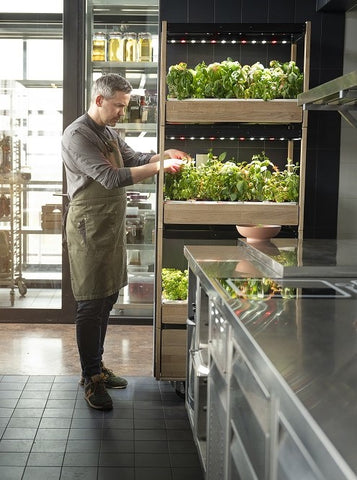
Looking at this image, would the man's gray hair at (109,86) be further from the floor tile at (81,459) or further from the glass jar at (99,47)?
the floor tile at (81,459)

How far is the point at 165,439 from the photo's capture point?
10.7ft

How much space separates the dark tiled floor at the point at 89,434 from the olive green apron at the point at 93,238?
59 centimetres

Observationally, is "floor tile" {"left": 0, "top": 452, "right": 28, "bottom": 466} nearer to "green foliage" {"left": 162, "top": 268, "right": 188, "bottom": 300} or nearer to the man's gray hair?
"green foliage" {"left": 162, "top": 268, "right": 188, "bottom": 300}

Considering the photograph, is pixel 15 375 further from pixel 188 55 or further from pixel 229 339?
pixel 229 339

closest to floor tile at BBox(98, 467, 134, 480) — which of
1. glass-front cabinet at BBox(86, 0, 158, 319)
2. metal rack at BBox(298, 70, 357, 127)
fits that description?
metal rack at BBox(298, 70, 357, 127)

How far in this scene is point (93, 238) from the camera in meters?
3.65

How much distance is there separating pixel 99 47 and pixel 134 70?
304mm

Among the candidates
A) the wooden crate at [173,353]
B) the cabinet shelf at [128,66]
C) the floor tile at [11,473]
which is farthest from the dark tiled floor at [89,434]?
the cabinet shelf at [128,66]

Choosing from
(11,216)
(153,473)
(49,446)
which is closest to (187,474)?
(153,473)

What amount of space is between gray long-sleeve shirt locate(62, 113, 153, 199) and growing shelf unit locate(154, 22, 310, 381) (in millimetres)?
316

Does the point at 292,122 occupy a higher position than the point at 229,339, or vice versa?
the point at 292,122

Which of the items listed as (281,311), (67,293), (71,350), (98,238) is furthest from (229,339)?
(67,293)

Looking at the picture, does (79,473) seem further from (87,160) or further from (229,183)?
(229,183)

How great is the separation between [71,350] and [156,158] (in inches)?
57.2
